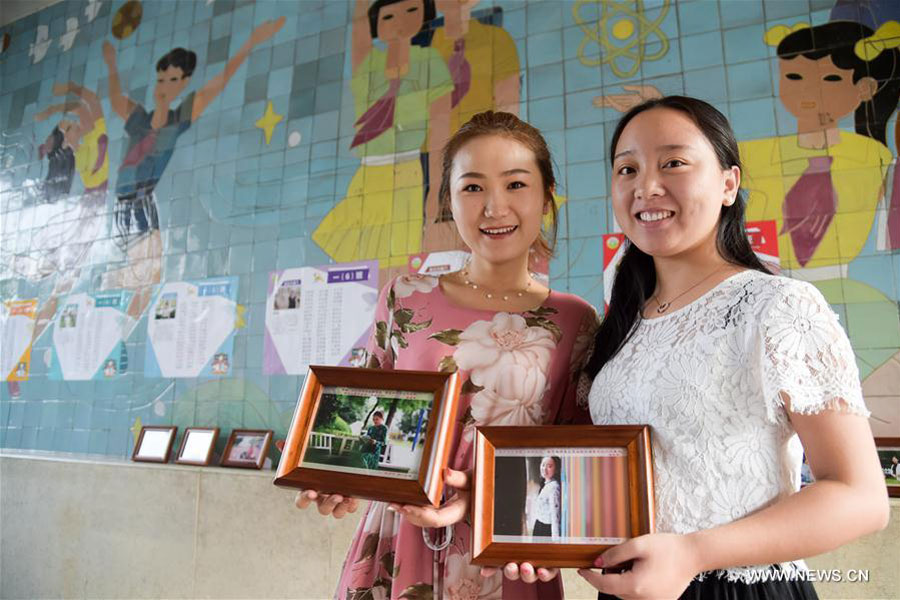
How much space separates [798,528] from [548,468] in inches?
11.4

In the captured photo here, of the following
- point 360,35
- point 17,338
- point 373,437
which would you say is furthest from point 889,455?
point 17,338

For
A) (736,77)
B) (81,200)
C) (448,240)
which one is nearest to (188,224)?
(81,200)

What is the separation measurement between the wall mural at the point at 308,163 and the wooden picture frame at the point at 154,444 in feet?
0.26

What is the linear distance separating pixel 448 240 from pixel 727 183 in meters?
→ 1.37

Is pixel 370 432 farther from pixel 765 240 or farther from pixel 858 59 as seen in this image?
pixel 858 59

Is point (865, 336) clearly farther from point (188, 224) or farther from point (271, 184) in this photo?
point (188, 224)

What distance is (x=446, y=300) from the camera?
3.64 feet

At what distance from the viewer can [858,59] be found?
67.0 inches

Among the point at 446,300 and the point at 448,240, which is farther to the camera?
the point at 448,240

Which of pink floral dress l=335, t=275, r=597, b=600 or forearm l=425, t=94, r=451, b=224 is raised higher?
forearm l=425, t=94, r=451, b=224

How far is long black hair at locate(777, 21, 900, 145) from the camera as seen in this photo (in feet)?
5.45

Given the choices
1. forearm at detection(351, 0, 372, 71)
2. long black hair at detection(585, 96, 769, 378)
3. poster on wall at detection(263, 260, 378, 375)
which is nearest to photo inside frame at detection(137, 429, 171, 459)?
poster on wall at detection(263, 260, 378, 375)

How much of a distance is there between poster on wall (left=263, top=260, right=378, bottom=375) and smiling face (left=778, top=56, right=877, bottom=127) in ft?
4.76

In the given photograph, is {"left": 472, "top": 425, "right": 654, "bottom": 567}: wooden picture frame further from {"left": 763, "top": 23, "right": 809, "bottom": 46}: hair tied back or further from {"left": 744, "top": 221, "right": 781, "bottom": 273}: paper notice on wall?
{"left": 763, "top": 23, "right": 809, "bottom": 46}: hair tied back
